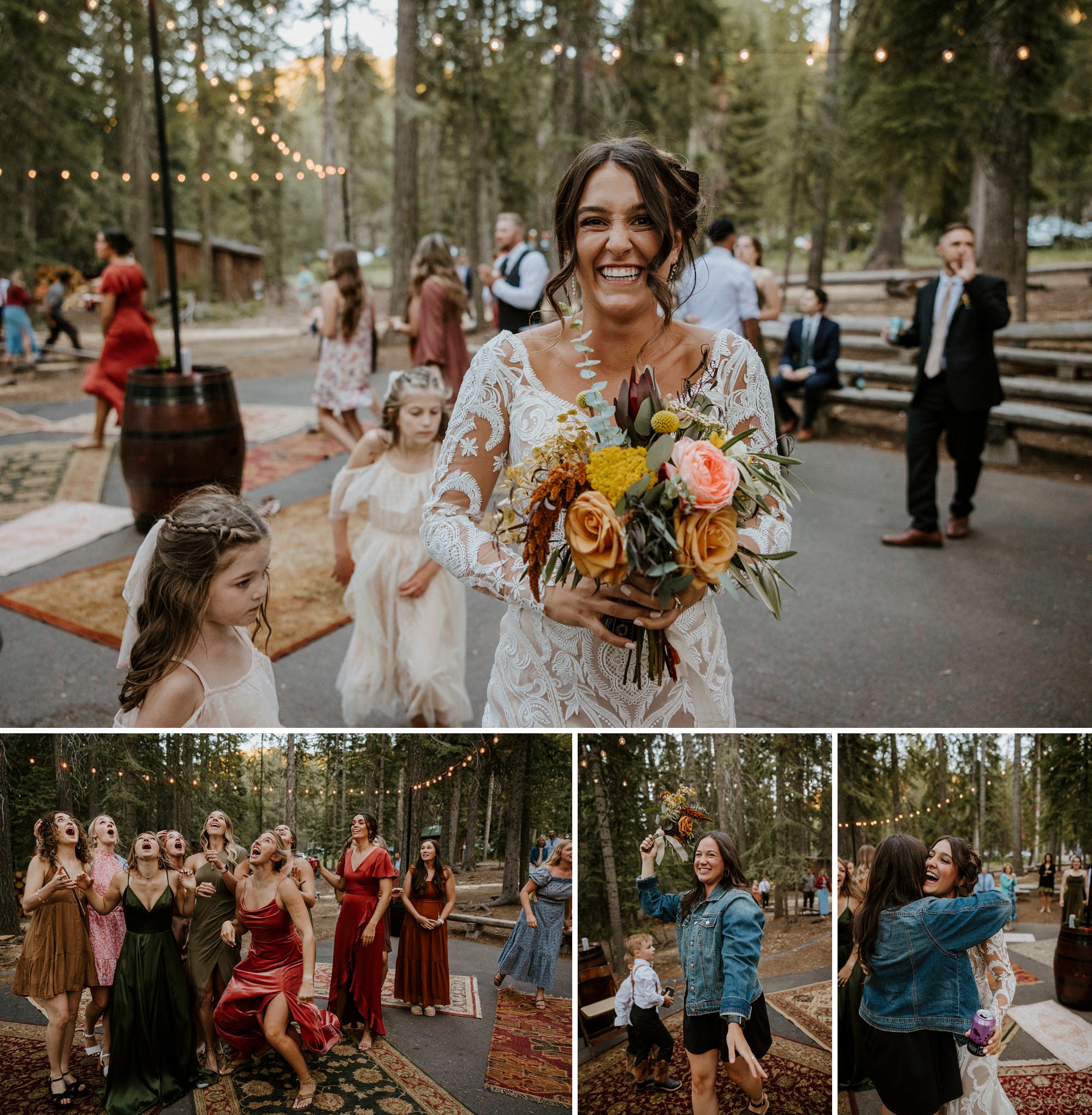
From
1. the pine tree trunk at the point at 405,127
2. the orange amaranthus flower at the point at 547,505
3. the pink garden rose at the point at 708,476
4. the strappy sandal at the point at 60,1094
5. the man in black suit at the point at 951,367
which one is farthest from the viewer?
the pine tree trunk at the point at 405,127

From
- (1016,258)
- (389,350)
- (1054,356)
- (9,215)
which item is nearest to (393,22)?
(389,350)

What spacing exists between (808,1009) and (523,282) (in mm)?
7463

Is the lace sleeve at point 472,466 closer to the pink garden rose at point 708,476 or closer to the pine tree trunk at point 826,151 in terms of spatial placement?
the pink garden rose at point 708,476

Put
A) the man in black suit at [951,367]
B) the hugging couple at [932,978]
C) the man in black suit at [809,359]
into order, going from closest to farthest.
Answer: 1. the hugging couple at [932,978]
2. the man in black suit at [951,367]
3. the man in black suit at [809,359]

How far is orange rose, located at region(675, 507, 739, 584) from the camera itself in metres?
1.57

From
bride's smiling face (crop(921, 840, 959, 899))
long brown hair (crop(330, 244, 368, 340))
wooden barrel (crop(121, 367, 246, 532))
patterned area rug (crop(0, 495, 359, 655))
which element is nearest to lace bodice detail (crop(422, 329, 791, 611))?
bride's smiling face (crop(921, 840, 959, 899))

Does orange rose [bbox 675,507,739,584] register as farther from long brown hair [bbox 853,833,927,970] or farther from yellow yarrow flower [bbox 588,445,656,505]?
long brown hair [bbox 853,833,927,970]

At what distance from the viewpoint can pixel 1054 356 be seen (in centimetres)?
1127

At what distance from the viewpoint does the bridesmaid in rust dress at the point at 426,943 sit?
6.31ft

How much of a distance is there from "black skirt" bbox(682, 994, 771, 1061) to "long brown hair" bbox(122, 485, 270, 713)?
1.33 metres

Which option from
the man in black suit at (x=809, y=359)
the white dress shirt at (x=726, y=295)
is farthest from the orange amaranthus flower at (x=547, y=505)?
the man in black suit at (x=809, y=359)

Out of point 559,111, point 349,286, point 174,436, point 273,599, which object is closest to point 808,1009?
point 273,599

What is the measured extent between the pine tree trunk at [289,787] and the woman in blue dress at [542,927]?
1.62 ft

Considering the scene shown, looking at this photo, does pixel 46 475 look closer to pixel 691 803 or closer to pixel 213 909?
pixel 213 909
